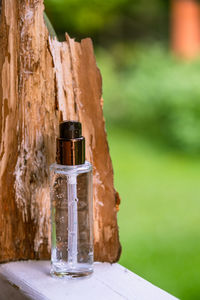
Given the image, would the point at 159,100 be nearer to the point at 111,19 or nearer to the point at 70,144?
the point at 111,19

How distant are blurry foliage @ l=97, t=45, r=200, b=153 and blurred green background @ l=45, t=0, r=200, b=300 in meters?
0.01

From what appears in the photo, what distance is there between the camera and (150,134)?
6086 mm

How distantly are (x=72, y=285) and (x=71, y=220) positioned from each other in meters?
0.13

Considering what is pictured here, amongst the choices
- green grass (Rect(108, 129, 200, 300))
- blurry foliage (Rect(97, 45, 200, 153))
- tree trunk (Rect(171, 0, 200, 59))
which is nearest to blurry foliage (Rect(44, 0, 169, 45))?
tree trunk (Rect(171, 0, 200, 59))

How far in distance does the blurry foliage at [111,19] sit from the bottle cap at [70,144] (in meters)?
6.91

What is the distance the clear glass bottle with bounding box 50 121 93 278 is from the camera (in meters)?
1.00

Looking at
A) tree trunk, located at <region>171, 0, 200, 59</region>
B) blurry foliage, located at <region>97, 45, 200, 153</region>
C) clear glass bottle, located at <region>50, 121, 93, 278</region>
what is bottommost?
clear glass bottle, located at <region>50, 121, 93, 278</region>

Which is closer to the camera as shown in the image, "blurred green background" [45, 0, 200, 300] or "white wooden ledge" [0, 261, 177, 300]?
"white wooden ledge" [0, 261, 177, 300]

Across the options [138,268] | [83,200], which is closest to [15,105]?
[83,200]

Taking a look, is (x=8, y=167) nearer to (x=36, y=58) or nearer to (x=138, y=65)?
(x=36, y=58)

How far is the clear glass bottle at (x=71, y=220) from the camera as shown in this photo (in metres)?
1.00

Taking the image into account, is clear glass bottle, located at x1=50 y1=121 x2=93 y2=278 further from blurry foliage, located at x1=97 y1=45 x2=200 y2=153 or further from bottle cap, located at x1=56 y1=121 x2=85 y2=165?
blurry foliage, located at x1=97 y1=45 x2=200 y2=153

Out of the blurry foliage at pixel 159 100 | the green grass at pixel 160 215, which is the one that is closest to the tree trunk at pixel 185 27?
the blurry foliage at pixel 159 100

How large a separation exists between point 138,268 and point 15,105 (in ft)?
7.43
